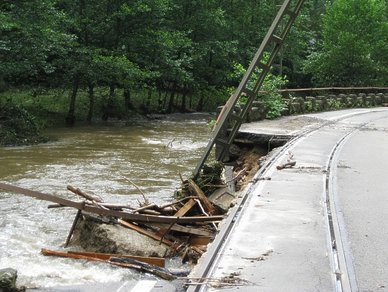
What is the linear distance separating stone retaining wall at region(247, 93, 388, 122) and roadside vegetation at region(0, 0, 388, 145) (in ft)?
3.77

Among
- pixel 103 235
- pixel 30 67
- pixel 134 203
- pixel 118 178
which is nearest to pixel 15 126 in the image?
pixel 30 67

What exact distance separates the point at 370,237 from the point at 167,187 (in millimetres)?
7998

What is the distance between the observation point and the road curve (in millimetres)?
5246

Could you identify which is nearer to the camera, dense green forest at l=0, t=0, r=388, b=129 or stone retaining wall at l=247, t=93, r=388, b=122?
stone retaining wall at l=247, t=93, r=388, b=122

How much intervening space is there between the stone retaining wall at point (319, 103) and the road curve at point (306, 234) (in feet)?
21.2

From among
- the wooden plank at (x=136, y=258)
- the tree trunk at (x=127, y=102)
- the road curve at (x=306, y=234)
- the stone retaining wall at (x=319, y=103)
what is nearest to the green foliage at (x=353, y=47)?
the stone retaining wall at (x=319, y=103)

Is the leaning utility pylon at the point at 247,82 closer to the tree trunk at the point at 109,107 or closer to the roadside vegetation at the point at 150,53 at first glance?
the roadside vegetation at the point at 150,53

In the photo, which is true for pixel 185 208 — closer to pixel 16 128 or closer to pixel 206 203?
pixel 206 203

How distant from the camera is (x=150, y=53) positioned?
112 ft

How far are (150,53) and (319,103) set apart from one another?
40.8 ft

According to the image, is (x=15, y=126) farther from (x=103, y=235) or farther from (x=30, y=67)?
(x=103, y=235)

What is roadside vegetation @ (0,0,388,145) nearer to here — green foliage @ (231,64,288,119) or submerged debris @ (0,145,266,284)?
green foliage @ (231,64,288,119)

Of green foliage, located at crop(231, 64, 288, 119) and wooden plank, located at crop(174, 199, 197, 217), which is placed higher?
green foliage, located at crop(231, 64, 288, 119)

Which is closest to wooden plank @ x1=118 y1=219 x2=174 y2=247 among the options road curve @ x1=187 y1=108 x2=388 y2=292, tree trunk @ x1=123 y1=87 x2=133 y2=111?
road curve @ x1=187 y1=108 x2=388 y2=292
